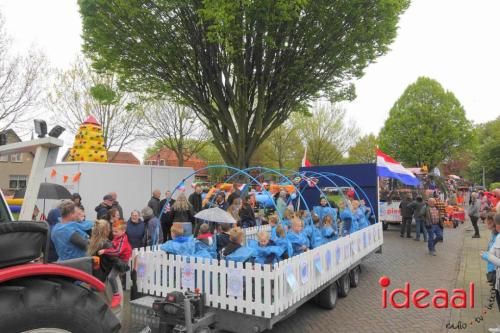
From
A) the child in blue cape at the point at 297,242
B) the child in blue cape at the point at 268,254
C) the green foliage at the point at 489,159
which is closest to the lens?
the child in blue cape at the point at 268,254

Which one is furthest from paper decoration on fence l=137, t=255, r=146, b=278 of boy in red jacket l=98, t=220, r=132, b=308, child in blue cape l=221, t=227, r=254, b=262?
child in blue cape l=221, t=227, r=254, b=262

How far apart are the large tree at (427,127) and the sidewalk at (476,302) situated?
29.3 meters

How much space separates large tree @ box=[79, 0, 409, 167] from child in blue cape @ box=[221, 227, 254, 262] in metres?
8.64

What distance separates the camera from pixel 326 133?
39781 millimetres

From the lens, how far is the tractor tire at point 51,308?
2.10 m

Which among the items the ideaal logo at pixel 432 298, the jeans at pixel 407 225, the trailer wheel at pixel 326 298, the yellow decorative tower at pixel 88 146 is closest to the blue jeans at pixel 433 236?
the jeans at pixel 407 225

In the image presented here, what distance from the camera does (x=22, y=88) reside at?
15570 millimetres

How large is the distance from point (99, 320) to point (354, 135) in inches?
1593

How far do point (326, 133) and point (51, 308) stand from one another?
39.0 metres

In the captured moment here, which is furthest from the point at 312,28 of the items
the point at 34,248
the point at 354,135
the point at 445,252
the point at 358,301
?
the point at 354,135

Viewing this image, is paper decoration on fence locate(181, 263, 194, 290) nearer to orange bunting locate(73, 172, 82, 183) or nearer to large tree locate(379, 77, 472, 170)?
orange bunting locate(73, 172, 82, 183)

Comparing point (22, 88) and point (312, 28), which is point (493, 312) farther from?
point (22, 88)

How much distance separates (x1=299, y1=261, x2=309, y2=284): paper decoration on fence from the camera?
5.24 metres

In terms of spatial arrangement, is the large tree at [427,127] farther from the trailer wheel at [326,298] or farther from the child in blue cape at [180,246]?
the child in blue cape at [180,246]
